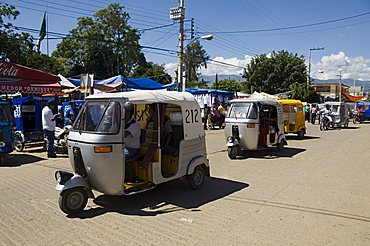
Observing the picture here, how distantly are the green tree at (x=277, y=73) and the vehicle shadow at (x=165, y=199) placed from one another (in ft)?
137

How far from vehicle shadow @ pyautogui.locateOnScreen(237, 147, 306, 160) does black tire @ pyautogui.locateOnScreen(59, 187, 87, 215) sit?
6.85 m

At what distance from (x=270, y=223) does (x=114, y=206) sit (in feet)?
9.14

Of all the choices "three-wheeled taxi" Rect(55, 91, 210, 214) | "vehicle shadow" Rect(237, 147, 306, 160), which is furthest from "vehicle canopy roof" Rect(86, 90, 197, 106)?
"vehicle shadow" Rect(237, 147, 306, 160)

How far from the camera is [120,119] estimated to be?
18.8ft

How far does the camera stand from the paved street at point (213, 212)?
4723mm

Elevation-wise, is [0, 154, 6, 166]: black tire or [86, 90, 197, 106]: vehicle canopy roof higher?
[86, 90, 197, 106]: vehicle canopy roof

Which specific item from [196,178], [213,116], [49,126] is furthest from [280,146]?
[213,116]

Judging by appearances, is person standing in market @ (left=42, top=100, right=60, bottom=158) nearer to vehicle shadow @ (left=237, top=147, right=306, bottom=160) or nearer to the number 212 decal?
the number 212 decal

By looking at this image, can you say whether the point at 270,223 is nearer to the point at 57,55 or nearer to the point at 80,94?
the point at 80,94

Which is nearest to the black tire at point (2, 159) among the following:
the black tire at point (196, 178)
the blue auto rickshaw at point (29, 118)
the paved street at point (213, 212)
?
the paved street at point (213, 212)

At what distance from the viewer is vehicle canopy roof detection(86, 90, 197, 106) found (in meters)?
6.04

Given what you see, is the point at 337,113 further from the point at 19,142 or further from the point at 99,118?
the point at 99,118

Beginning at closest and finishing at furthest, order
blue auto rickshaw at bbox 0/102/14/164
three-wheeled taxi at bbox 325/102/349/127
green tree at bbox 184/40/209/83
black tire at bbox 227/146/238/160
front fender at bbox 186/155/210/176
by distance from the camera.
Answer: front fender at bbox 186/155/210/176 → blue auto rickshaw at bbox 0/102/14/164 → black tire at bbox 227/146/238/160 → three-wheeled taxi at bbox 325/102/349/127 → green tree at bbox 184/40/209/83

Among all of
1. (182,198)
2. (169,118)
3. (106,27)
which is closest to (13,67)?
(169,118)
